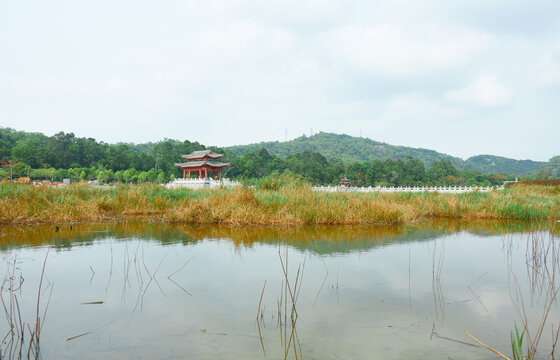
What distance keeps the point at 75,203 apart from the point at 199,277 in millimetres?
6251

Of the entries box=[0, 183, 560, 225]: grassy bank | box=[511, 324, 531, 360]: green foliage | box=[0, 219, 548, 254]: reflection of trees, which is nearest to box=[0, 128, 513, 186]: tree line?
box=[0, 183, 560, 225]: grassy bank

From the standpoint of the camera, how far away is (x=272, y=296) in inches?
118

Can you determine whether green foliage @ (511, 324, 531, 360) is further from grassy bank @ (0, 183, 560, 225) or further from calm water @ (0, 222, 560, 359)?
grassy bank @ (0, 183, 560, 225)

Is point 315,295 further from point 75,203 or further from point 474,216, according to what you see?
point 474,216

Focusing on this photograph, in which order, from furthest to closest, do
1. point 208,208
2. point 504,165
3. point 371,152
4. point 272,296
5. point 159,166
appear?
1. point 371,152
2. point 504,165
3. point 159,166
4. point 208,208
5. point 272,296

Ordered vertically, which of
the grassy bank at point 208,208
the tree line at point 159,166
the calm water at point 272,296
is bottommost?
the calm water at point 272,296

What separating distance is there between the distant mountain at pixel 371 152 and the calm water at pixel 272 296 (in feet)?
318

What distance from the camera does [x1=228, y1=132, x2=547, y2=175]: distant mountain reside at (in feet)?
340

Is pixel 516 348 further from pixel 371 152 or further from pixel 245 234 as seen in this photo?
pixel 371 152

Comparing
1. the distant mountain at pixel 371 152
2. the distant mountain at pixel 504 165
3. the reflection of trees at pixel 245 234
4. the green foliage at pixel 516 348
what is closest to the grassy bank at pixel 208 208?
the reflection of trees at pixel 245 234

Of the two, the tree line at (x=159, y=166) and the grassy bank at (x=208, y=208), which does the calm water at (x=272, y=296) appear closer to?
the grassy bank at (x=208, y=208)

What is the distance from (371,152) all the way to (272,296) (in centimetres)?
11203

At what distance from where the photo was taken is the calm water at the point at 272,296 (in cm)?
214

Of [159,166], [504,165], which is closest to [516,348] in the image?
[159,166]
